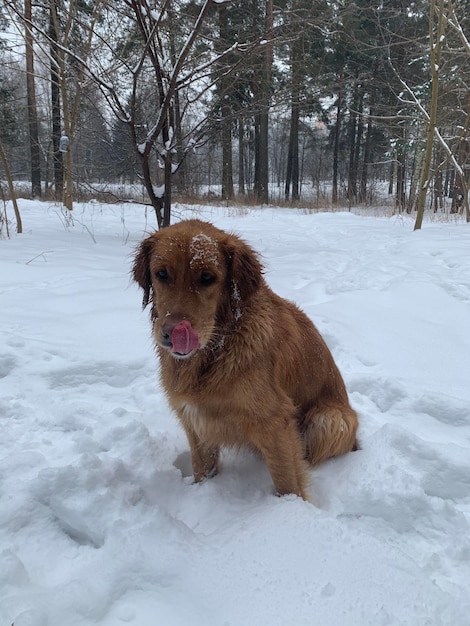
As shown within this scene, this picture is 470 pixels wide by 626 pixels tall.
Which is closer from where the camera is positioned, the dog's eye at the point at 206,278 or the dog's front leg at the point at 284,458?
the dog's eye at the point at 206,278

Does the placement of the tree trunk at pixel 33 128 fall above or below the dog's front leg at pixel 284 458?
above

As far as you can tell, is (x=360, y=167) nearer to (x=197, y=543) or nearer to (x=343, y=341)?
(x=343, y=341)

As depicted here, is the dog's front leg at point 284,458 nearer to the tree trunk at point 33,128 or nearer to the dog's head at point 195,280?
the dog's head at point 195,280

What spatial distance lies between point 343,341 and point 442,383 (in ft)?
2.85

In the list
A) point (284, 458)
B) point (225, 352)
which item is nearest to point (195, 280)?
point (225, 352)

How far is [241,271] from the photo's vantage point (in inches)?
74.2

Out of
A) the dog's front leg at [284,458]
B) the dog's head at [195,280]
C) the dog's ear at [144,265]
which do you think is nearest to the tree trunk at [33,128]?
the dog's ear at [144,265]

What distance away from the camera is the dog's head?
1.64m

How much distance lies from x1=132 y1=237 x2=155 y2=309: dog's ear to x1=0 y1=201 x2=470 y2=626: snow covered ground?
82cm

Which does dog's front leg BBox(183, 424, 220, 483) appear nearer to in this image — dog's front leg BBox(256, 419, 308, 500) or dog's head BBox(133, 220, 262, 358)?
dog's front leg BBox(256, 419, 308, 500)

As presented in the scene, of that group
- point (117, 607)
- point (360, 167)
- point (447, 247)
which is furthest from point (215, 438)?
point (360, 167)

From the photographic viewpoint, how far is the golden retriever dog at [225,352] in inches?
67.6

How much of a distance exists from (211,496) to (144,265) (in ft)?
3.81

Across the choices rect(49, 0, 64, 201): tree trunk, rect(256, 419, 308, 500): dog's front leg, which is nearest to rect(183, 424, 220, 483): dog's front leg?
rect(256, 419, 308, 500): dog's front leg
